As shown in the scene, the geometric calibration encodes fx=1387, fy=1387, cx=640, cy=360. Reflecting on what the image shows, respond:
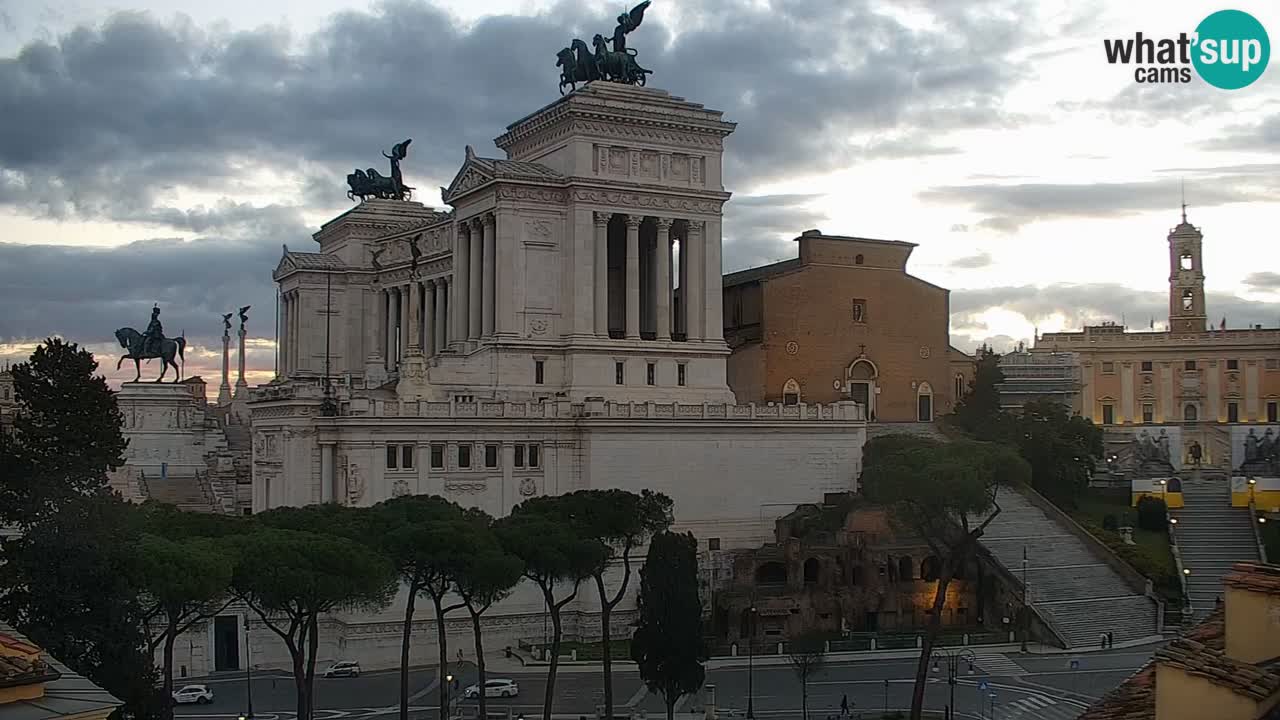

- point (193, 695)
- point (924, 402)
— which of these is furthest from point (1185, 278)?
point (193, 695)

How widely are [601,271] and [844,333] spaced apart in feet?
71.9

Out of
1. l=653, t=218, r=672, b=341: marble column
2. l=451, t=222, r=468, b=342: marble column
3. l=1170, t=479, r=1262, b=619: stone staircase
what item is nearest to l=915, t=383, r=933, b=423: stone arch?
l=1170, t=479, r=1262, b=619: stone staircase

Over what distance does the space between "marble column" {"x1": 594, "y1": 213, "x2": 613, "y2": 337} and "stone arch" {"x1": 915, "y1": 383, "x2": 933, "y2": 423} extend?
27005 mm

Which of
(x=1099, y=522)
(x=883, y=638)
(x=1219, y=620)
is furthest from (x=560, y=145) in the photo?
(x=1219, y=620)

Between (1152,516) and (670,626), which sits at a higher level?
(1152,516)

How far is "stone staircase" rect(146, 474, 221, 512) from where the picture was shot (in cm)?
9088

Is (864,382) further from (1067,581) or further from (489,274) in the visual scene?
(489,274)

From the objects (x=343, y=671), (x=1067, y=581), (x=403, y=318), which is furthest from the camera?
(x=403, y=318)

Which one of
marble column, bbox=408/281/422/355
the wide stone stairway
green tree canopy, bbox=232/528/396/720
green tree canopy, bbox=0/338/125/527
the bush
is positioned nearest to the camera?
green tree canopy, bbox=0/338/125/527

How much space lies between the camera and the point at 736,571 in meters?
71.4

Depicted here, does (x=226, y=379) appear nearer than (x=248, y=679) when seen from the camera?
No

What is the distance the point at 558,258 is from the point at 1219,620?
219 ft

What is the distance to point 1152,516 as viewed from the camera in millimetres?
84625

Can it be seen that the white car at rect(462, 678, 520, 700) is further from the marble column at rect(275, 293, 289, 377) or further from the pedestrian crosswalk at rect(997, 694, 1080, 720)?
the marble column at rect(275, 293, 289, 377)
